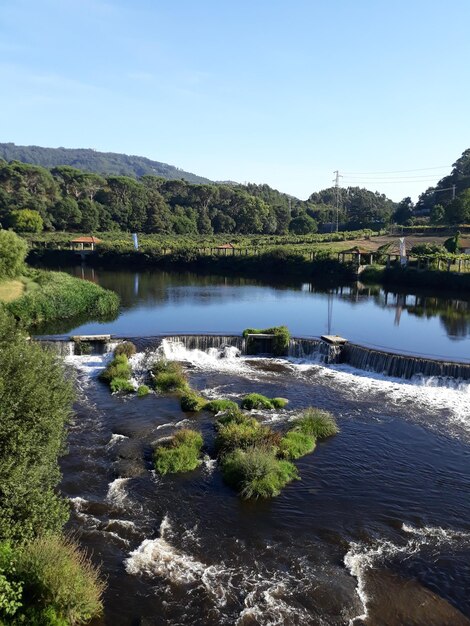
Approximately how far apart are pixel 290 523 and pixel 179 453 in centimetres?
514

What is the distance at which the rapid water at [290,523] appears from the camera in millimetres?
12492

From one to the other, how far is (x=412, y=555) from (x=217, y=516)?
586cm

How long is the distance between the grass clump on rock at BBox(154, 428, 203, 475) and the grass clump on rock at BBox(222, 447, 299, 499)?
1288mm

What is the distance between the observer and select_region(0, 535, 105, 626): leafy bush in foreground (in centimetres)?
1023

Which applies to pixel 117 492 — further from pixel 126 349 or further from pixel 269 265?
pixel 269 265

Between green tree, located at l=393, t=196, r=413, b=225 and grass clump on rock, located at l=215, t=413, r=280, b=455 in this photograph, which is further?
green tree, located at l=393, t=196, r=413, b=225

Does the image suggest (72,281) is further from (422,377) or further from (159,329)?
(422,377)

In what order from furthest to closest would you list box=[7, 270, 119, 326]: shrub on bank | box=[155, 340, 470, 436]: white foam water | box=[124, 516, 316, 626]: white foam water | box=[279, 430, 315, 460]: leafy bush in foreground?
box=[7, 270, 119, 326]: shrub on bank, box=[155, 340, 470, 436]: white foam water, box=[279, 430, 315, 460]: leafy bush in foreground, box=[124, 516, 316, 626]: white foam water

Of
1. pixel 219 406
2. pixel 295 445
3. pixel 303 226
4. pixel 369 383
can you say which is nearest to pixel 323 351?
pixel 369 383

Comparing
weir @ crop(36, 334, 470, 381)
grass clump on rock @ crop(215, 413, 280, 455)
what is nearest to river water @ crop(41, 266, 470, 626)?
grass clump on rock @ crop(215, 413, 280, 455)

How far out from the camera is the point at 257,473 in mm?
17453

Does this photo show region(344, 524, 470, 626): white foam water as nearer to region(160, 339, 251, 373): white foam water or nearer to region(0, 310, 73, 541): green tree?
region(0, 310, 73, 541): green tree

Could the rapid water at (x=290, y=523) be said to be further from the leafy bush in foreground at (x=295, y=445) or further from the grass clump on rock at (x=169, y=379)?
the grass clump on rock at (x=169, y=379)

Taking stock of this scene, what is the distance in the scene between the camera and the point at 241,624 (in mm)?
11812
